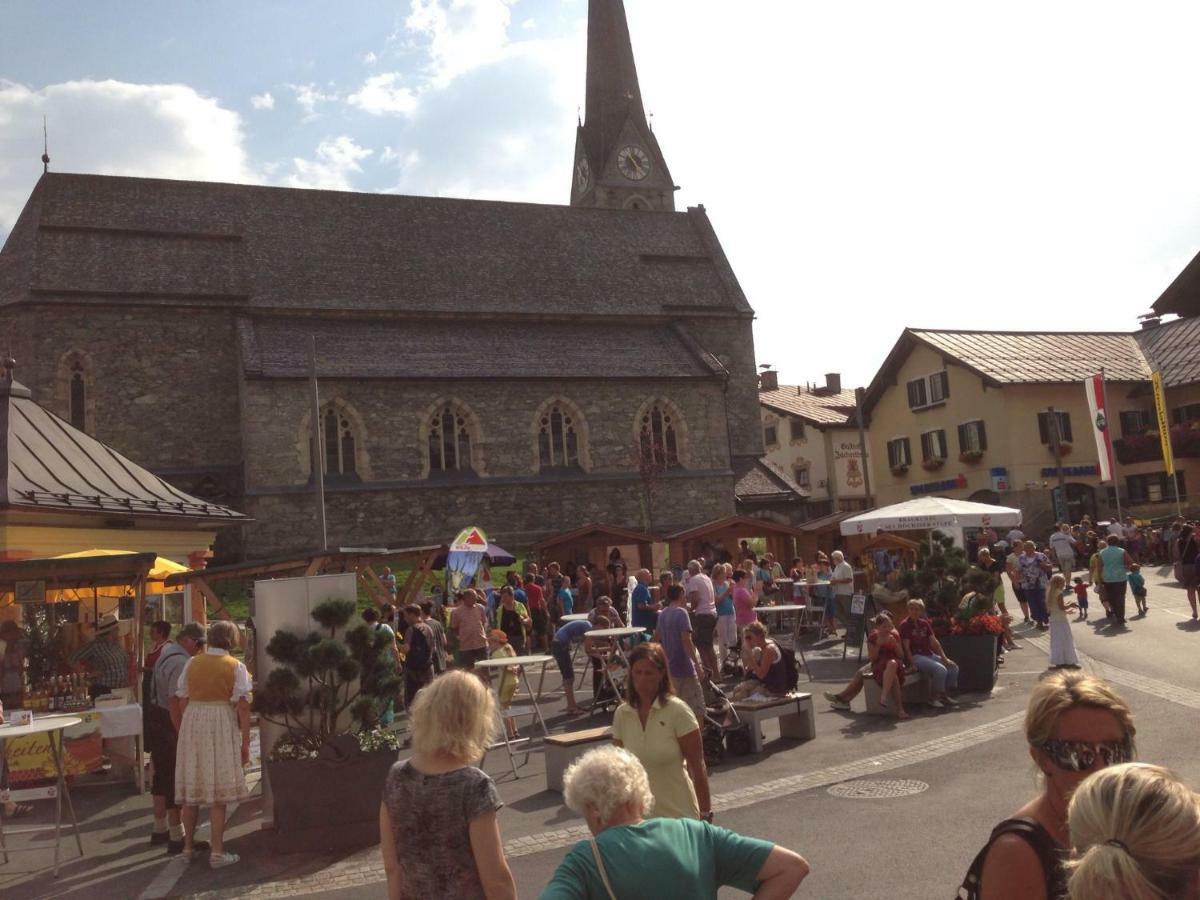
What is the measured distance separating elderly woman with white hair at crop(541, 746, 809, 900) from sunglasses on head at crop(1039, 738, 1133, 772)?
2.63ft

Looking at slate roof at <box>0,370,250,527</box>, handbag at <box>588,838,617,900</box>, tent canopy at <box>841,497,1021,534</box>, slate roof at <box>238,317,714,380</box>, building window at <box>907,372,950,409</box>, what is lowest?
handbag at <box>588,838,617,900</box>

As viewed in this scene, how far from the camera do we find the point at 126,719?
10609 millimetres

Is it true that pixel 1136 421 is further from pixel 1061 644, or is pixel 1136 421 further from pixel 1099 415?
pixel 1061 644

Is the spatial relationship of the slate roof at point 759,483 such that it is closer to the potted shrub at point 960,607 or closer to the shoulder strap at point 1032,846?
the potted shrub at point 960,607

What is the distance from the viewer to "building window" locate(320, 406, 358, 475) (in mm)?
33625

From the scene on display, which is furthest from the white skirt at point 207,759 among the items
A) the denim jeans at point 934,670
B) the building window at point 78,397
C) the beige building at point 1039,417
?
Answer: the beige building at point 1039,417

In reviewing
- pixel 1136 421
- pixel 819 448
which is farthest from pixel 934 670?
pixel 819 448

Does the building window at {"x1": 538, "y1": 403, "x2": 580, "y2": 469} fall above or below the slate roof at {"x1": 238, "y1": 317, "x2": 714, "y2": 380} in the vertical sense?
below

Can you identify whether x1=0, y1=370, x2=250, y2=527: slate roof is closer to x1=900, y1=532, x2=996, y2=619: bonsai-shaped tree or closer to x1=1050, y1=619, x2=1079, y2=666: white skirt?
x1=900, y1=532, x2=996, y2=619: bonsai-shaped tree

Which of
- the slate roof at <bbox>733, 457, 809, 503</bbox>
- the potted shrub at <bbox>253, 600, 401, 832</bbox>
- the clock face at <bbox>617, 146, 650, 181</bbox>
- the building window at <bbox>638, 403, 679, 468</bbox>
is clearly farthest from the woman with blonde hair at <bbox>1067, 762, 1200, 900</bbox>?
the clock face at <bbox>617, 146, 650, 181</bbox>

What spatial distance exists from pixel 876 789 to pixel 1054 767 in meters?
6.25

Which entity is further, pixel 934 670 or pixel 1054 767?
pixel 934 670

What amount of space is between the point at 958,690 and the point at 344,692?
839cm

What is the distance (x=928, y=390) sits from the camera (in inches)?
1720
